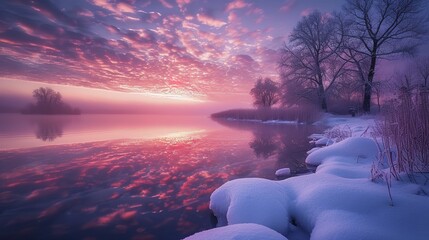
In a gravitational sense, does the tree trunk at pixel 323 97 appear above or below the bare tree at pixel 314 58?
below

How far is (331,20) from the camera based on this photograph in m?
21.1

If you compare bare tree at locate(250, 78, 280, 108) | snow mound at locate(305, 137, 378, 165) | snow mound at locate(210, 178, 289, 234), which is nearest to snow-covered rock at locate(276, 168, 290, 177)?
snow mound at locate(305, 137, 378, 165)

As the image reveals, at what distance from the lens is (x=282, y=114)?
24.1 metres

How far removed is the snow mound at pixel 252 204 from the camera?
→ 2.56 m

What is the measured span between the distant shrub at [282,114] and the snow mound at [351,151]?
15.9 meters

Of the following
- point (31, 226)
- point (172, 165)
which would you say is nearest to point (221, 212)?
point (31, 226)

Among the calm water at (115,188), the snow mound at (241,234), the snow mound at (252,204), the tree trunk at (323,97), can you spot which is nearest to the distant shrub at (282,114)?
the tree trunk at (323,97)

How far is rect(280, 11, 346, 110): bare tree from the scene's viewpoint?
71.5 feet

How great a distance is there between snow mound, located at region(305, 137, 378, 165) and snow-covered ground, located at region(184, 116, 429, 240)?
1.34 meters

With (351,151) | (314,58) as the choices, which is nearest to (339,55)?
(314,58)

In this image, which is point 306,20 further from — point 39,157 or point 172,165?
point 39,157

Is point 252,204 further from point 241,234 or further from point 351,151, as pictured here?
point 351,151

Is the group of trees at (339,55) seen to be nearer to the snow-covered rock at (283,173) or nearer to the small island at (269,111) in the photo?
the small island at (269,111)

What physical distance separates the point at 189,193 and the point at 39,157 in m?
5.22
